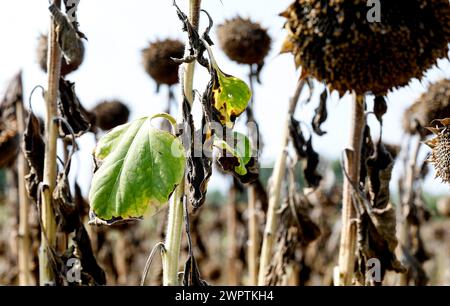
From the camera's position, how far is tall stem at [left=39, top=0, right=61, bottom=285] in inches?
103

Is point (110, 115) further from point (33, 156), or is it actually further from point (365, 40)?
point (365, 40)

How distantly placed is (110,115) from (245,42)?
1.46 m

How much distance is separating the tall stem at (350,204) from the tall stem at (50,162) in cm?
125

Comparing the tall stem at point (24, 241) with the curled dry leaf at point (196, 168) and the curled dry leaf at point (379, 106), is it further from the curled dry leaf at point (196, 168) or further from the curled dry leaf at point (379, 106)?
the curled dry leaf at point (379, 106)

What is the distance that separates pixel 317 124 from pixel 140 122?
1.25m

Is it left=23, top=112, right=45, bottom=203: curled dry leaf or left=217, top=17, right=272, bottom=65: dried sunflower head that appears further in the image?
left=217, top=17, right=272, bottom=65: dried sunflower head

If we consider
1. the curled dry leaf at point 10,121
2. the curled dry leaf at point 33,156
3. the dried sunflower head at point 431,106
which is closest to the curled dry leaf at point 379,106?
the dried sunflower head at point 431,106

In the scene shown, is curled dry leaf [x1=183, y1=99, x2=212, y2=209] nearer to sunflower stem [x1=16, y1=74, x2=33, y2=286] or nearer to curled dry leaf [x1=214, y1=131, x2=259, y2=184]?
curled dry leaf [x1=214, y1=131, x2=259, y2=184]

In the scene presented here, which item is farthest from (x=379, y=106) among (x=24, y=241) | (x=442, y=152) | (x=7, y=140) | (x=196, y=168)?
(x=7, y=140)

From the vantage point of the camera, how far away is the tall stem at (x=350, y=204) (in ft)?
8.43

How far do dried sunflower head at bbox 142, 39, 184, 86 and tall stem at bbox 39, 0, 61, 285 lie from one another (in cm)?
136

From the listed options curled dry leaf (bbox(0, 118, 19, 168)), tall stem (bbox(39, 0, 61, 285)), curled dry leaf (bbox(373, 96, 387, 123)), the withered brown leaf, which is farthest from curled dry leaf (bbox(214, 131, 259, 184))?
curled dry leaf (bbox(0, 118, 19, 168))
